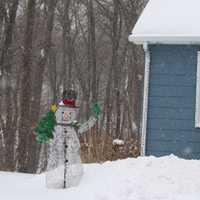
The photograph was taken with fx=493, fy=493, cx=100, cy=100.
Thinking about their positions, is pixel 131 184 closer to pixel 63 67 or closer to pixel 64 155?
pixel 64 155

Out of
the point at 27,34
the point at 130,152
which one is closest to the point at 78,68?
the point at 27,34

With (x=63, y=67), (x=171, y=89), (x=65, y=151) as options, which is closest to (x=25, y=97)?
(x=171, y=89)

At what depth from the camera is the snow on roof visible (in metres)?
9.98

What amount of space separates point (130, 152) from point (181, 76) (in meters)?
3.88

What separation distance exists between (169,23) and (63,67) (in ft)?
54.7

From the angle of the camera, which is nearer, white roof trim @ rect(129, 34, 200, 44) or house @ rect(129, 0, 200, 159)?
white roof trim @ rect(129, 34, 200, 44)

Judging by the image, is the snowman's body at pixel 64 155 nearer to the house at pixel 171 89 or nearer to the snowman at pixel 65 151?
the snowman at pixel 65 151

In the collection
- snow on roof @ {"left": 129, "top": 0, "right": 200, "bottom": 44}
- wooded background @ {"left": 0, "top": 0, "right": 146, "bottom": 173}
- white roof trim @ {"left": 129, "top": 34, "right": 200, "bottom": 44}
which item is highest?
snow on roof @ {"left": 129, "top": 0, "right": 200, "bottom": 44}

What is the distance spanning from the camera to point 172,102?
10.2 metres

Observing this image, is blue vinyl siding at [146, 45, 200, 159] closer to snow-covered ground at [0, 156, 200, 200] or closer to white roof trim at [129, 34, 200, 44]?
white roof trim at [129, 34, 200, 44]

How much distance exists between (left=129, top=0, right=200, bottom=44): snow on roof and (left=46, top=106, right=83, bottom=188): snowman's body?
2.74 metres

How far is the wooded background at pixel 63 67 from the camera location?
14930mm

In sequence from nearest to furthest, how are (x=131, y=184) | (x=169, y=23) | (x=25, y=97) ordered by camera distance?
1. (x=131, y=184)
2. (x=169, y=23)
3. (x=25, y=97)

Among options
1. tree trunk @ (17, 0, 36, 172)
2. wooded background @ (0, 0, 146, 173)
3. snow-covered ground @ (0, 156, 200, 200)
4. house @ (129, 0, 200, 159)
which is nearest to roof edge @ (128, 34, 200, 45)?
house @ (129, 0, 200, 159)
